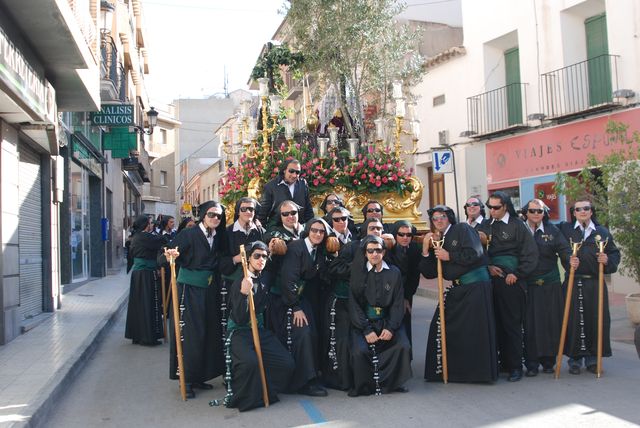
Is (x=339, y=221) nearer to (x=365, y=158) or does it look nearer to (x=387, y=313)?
(x=387, y=313)

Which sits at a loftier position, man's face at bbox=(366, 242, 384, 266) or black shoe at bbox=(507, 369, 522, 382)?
man's face at bbox=(366, 242, 384, 266)

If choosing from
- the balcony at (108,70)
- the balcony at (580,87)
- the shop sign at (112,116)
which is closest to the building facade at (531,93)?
the balcony at (580,87)

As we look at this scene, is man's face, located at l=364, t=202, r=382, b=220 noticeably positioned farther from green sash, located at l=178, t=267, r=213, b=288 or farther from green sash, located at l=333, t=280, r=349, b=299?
green sash, located at l=178, t=267, r=213, b=288

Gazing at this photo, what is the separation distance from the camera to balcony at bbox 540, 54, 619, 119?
14.6 m

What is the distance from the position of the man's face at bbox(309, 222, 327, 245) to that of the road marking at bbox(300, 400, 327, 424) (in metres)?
1.56

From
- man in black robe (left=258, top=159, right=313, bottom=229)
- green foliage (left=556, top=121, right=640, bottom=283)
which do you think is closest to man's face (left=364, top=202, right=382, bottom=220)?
man in black robe (left=258, top=159, right=313, bottom=229)

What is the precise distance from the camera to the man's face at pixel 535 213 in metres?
7.60

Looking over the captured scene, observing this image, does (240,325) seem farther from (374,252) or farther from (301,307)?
(374,252)

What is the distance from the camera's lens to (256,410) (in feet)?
19.9

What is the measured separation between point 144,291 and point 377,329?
4.82 metres

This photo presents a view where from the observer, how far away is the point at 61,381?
22.9 feet

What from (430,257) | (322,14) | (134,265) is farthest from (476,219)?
(322,14)

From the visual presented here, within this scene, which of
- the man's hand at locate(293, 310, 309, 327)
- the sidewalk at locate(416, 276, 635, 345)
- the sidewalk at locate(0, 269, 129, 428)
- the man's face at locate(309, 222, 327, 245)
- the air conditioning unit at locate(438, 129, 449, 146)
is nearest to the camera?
the sidewalk at locate(0, 269, 129, 428)

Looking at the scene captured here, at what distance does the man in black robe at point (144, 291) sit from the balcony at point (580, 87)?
9.71 metres
